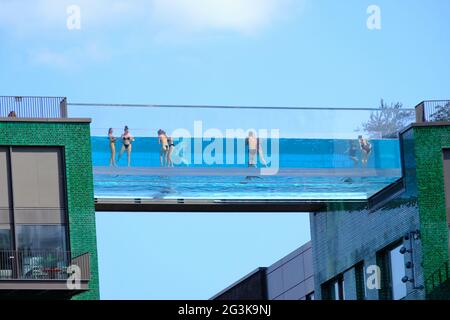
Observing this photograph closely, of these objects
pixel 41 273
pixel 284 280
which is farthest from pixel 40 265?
pixel 284 280

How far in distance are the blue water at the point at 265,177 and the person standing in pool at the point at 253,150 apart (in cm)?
33

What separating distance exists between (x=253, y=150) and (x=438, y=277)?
28.3 ft

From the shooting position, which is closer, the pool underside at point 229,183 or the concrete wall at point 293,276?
the pool underside at point 229,183

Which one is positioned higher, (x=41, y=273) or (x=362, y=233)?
(x=362, y=233)

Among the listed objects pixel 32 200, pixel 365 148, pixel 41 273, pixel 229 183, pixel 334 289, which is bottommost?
pixel 334 289

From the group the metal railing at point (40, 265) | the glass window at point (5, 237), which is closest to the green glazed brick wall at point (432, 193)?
the metal railing at point (40, 265)

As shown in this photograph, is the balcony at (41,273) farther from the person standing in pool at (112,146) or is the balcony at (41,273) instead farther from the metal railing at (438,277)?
the metal railing at (438,277)

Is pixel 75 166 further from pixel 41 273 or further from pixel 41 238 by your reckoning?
pixel 41 273

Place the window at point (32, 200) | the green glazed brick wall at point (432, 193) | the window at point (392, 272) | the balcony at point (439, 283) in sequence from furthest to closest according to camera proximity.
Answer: the window at point (392, 272) < the green glazed brick wall at point (432, 193) < the balcony at point (439, 283) < the window at point (32, 200)

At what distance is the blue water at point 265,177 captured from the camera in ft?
180

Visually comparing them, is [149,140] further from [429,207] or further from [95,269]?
[429,207]

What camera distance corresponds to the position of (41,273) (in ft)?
A: 164

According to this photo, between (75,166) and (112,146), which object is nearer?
(75,166)

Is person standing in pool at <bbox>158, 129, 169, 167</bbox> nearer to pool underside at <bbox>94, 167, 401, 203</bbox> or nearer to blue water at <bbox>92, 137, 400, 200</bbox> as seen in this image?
blue water at <bbox>92, 137, 400, 200</bbox>
